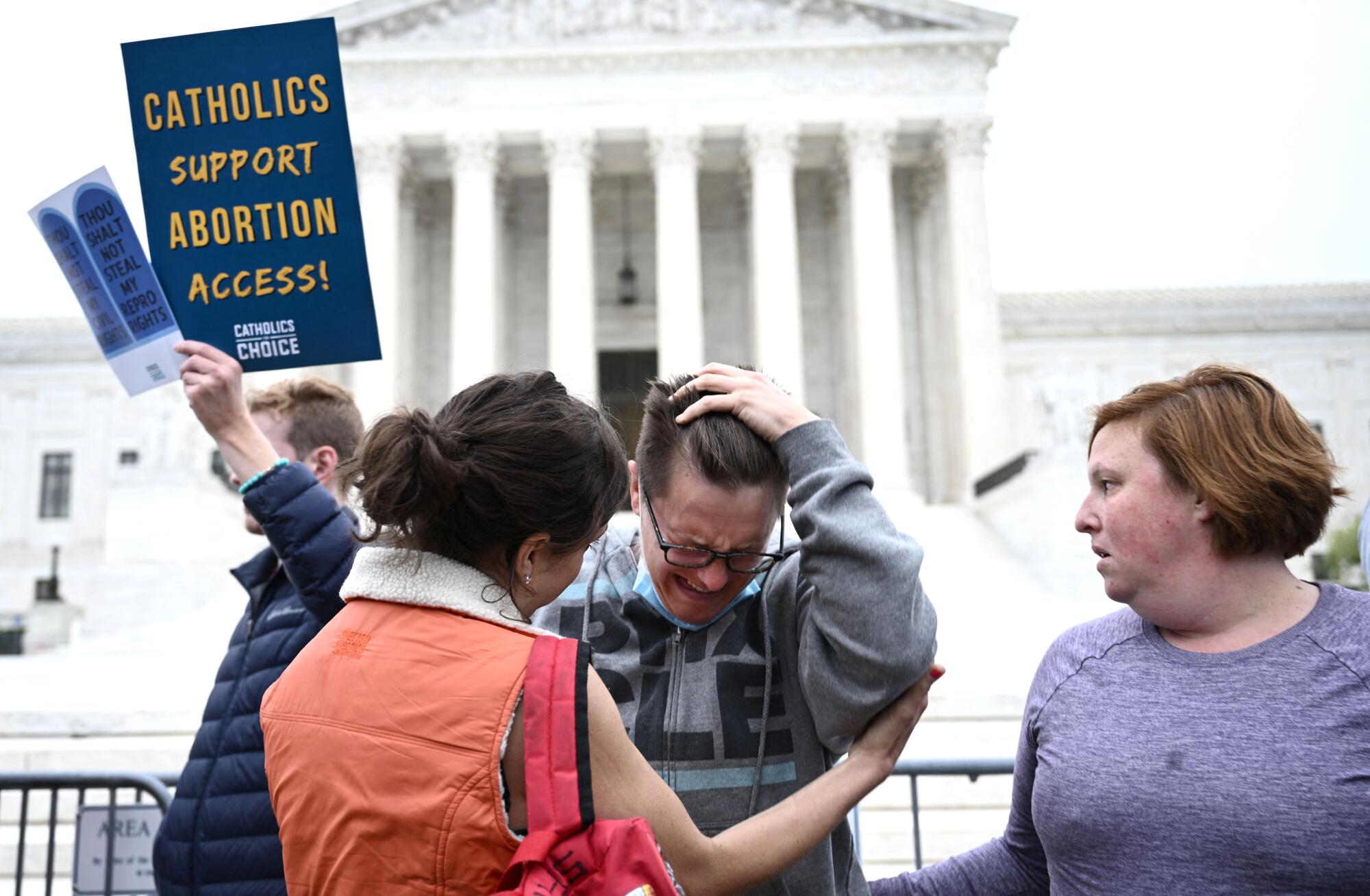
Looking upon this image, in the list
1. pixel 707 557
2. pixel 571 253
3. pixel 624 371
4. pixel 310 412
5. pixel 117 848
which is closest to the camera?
pixel 707 557

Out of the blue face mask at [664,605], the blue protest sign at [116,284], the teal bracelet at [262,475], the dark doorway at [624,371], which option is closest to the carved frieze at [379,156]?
the dark doorway at [624,371]

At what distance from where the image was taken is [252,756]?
3287 mm

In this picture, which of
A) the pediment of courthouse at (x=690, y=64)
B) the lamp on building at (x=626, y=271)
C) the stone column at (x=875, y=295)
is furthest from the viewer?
the lamp on building at (x=626, y=271)

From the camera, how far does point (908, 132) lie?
30.8 metres

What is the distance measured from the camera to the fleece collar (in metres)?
1.96

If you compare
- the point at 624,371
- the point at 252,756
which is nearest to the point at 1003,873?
the point at 252,756

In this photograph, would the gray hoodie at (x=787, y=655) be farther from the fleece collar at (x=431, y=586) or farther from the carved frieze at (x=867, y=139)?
the carved frieze at (x=867, y=139)

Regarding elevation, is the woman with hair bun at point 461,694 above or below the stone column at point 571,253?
below

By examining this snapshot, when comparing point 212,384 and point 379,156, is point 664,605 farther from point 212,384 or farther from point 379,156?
point 379,156

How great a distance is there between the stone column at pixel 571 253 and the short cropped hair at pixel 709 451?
26966 mm

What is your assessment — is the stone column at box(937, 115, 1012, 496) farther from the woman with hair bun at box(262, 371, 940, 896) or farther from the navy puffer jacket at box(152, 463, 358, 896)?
the woman with hair bun at box(262, 371, 940, 896)

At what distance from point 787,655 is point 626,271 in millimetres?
30657

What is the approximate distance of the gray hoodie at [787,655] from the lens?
2049 mm

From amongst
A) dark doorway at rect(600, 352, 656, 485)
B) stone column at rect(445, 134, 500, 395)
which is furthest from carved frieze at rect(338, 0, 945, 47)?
dark doorway at rect(600, 352, 656, 485)
